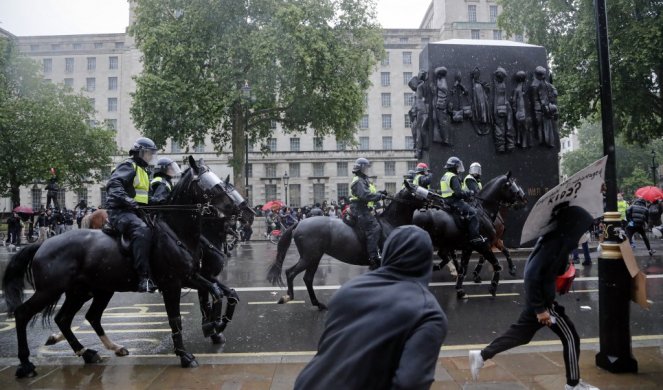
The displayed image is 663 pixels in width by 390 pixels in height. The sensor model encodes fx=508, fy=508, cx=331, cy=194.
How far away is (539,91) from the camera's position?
1650 cm

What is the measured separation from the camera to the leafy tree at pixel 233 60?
28.1 m

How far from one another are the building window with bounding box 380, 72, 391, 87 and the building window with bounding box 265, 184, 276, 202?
67.1ft

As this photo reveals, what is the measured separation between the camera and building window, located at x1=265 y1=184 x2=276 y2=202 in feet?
210

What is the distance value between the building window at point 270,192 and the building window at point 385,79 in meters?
20.4

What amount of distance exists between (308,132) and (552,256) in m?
60.4

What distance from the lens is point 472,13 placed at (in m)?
69.1

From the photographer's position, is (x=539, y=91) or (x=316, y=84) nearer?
(x=539, y=91)

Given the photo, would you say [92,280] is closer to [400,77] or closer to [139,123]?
[139,123]

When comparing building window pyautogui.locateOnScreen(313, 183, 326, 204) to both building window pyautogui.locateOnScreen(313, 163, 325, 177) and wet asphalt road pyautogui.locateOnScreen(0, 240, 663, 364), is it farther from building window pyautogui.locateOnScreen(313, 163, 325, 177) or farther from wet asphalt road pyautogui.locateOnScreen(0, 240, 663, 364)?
wet asphalt road pyautogui.locateOnScreen(0, 240, 663, 364)

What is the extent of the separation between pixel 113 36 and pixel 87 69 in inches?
226

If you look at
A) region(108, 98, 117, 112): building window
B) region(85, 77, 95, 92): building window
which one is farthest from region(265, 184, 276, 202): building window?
region(85, 77, 95, 92): building window

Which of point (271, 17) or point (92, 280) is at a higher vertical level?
point (271, 17)

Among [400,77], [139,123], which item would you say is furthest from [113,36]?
[139,123]

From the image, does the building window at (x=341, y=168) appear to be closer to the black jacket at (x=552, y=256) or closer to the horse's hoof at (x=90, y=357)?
the horse's hoof at (x=90, y=357)
